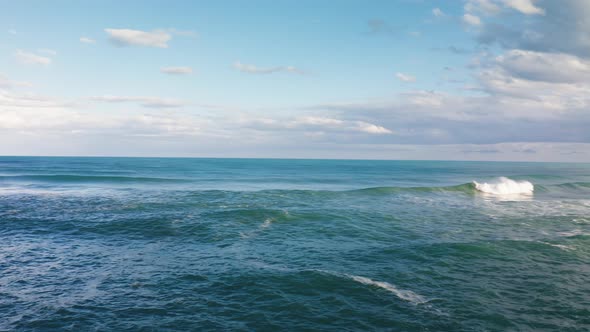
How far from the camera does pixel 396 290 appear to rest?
1961cm

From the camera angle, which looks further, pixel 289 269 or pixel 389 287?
pixel 289 269

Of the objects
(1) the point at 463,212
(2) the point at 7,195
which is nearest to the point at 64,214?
(2) the point at 7,195

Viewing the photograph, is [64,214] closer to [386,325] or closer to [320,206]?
[320,206]

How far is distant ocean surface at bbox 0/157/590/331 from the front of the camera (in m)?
16.5

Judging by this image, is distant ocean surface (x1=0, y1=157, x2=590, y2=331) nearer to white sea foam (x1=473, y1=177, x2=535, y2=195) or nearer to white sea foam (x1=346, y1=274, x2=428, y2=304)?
white sea foam (x1=346, y1=274, x2=428, y2=304)

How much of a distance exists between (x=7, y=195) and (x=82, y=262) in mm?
44202

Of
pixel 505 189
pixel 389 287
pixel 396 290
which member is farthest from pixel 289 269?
pixel 505 189

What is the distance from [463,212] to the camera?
45.7 m

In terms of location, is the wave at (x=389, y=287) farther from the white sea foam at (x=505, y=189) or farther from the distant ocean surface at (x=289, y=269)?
the white sea foam at (x=505, y=189)

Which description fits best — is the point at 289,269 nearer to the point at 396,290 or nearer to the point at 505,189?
the point at 396,290

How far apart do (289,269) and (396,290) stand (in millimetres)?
6846

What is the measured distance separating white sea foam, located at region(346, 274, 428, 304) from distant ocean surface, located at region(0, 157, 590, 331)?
0.11 m

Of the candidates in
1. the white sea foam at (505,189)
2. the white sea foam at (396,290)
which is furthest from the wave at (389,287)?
the white sea foam at (505,189)

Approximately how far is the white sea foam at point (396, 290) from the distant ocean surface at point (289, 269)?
11 cm
